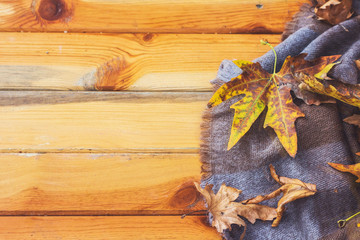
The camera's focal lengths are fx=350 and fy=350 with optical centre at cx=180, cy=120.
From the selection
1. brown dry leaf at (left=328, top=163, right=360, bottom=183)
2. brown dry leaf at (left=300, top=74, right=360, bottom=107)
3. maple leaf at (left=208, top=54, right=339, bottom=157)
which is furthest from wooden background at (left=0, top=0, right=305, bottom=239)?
brown dry leaf at (left=328, top=163, right=360, bottom=183)

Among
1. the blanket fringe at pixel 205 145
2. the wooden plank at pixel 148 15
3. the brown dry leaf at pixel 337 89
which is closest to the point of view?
the brown dry leaf at pixel 337 89

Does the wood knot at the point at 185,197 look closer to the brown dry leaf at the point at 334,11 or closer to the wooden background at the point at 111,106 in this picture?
the wooden background at the point at 111,106

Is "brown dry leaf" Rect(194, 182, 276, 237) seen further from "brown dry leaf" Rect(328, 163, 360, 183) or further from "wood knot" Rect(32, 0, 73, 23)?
"wood knot" Rect(32, 0, 73, 23)

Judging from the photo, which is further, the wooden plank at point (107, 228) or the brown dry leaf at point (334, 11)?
the brown dry leaf at point (334, 11)

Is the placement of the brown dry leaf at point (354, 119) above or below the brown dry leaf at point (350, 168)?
above

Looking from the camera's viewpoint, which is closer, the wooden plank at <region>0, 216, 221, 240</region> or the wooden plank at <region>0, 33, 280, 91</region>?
the wooden plank at <region>0, 216, 221, 240</region>

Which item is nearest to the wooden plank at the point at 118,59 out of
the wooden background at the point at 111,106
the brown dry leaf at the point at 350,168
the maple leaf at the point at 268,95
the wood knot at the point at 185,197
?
the wooden background at the point at 111,106

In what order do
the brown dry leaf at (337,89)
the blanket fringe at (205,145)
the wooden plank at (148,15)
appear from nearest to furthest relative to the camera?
the brown dry leaf at (337,89) < the blanket fringe at (205,145) < the wooden plank at (148,15)

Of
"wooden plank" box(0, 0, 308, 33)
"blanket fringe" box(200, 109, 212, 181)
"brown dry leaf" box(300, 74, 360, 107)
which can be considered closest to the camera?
"brown dry leaf" box(300, 74, 360, 107)
